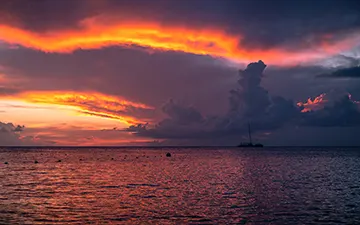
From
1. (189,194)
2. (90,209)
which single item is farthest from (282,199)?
(90,209)

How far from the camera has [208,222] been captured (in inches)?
1403

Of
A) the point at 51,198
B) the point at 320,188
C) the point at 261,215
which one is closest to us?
the point at 261,215

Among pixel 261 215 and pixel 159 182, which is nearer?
pixel 261 215

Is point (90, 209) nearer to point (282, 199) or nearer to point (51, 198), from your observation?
point (51, 198)

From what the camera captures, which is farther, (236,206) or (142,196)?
(142,196)

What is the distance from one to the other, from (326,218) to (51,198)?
35.0 metres

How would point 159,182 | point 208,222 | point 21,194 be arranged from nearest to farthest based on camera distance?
1. point 208,222
2. point 21,194
3. point 159,182

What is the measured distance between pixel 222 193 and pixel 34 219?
91.9 feet

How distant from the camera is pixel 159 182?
226ft

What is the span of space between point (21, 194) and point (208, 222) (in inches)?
1229

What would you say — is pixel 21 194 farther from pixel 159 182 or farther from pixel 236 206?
pixel 236 206

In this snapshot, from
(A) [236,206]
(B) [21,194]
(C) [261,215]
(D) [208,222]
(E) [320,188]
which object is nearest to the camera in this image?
(D) [208,222]

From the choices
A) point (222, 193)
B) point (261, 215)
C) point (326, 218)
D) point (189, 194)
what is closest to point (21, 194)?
point (189, 194)

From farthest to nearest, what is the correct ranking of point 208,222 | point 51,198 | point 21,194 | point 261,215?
point 21,194, point 51,198, point 261,215, point 208,222
